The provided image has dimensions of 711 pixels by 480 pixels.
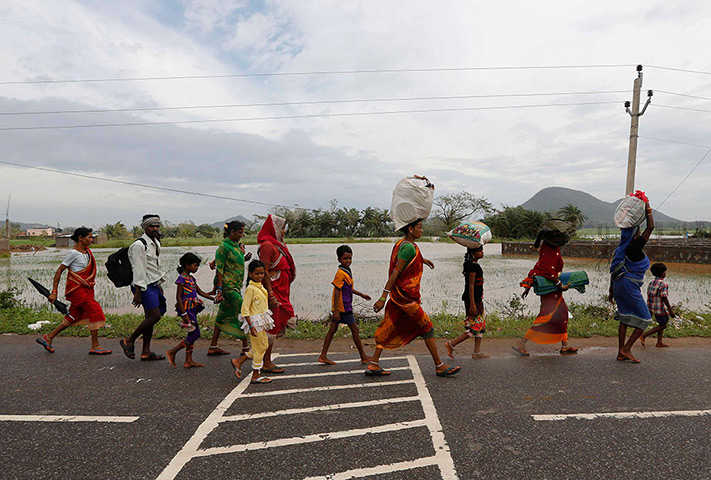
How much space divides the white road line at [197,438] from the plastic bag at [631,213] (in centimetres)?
A: 494

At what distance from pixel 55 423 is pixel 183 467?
148cm

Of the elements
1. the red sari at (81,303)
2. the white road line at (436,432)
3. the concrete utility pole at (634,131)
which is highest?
the concrete utility pole at (634,131)

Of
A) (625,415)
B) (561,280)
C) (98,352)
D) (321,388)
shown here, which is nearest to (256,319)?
(321,388)

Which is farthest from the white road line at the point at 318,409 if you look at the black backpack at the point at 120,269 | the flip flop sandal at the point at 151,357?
the black backpack at the point at 120,269

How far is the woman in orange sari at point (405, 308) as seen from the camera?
4.40m

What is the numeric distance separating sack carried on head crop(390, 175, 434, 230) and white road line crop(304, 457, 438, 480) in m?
2.45

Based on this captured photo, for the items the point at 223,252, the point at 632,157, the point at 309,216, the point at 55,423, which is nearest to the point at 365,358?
the point at 223,252

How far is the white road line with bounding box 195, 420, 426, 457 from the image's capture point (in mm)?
2840

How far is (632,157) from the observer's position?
847 cm

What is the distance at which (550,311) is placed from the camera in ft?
17.1

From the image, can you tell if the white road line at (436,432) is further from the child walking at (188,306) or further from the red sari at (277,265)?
the child walking at (188,306)

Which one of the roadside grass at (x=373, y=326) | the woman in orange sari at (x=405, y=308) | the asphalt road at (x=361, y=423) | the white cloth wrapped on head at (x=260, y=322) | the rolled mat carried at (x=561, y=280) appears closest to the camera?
the asphalt road at (x=361, y=423)

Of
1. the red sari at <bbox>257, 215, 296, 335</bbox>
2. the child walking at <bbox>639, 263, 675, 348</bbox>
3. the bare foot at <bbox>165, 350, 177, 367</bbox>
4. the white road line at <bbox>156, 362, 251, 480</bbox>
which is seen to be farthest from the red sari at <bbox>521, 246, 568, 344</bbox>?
the bare foot at <bbox>165, 350, 177, 367</bbox>

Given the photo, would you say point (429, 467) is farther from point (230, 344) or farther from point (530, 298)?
point (530, 298)
